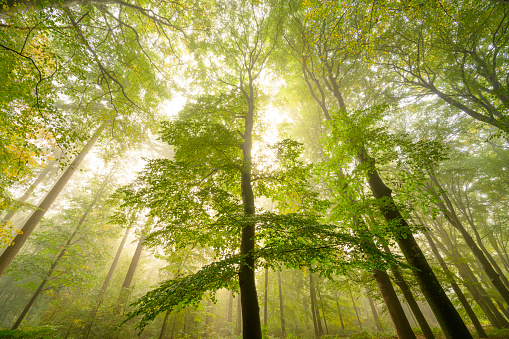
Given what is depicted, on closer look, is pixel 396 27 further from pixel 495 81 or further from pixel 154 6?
pixel 154 6

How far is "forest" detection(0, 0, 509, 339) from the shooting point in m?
4.71

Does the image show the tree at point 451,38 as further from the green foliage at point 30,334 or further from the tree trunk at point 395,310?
the green foliage at point 30,334

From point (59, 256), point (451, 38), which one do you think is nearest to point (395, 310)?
point (451, 38)

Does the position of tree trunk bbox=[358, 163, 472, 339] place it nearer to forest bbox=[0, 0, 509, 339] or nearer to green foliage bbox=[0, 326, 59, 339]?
forest bbox=[0, 0, 509, 339]

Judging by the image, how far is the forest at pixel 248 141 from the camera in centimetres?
471

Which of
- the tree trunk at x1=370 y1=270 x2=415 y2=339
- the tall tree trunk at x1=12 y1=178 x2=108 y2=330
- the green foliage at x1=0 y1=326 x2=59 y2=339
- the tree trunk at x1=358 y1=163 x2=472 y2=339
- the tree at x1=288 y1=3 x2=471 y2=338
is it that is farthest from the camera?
the tall tree trunk at x1=12 y1=178 x2=108 y2=330

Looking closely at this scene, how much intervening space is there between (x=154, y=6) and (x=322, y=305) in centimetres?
2135

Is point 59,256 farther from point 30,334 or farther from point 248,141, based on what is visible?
point 248,141

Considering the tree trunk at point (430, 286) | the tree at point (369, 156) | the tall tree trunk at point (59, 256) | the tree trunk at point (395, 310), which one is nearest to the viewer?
the tree trunk at point (430, 286)

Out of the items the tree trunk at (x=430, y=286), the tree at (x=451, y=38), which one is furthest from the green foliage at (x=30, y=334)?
the tree at (x=451, y=38)

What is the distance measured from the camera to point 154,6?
874 cm

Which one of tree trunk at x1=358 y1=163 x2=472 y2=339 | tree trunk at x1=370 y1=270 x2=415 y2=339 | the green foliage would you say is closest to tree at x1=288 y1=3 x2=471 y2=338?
tree trunk at x1=358 y1=163 x2=472 y2=339

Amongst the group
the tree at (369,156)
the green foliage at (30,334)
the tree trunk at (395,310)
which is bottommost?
the green foliage at (30,334)

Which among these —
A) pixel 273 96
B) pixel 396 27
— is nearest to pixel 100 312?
pixel 273 96
